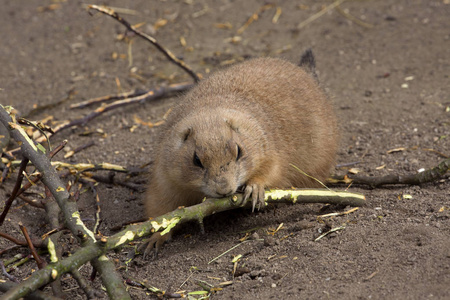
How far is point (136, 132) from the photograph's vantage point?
7.43 m

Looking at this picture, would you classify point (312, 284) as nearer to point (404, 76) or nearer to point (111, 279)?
point (111, 279)

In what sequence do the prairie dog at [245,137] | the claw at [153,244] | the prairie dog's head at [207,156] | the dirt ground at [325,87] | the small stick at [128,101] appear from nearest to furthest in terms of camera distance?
the dirt ground at [325,87] < the prairie dog's head at [207,156] < the prairie dog at [245,137] < the claw at [153,244] < the small stick at [128,101]

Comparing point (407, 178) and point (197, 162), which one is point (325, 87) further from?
point (197, 162)

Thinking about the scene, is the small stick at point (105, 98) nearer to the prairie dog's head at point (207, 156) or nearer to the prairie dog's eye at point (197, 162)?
the prairie dog's head at point (207, 156)

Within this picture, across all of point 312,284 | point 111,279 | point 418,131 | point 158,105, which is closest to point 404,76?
point 418,131

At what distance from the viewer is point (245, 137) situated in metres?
4.80

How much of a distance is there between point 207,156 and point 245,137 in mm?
561

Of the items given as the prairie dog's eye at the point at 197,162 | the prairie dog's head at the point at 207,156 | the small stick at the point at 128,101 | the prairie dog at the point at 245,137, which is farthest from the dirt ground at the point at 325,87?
the prairie dog's eye at the point at 197,162

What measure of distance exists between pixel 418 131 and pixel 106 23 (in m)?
6.25

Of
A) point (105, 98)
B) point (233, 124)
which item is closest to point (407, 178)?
point (233, 124)

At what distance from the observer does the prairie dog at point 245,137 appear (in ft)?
14.7

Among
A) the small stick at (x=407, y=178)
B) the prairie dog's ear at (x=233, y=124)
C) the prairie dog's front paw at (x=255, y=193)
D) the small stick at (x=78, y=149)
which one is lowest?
the small stick at (x=407, y=178)

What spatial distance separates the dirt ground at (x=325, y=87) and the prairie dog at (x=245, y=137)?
459mm

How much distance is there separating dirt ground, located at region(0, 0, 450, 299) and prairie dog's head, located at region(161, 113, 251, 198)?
0.64m
